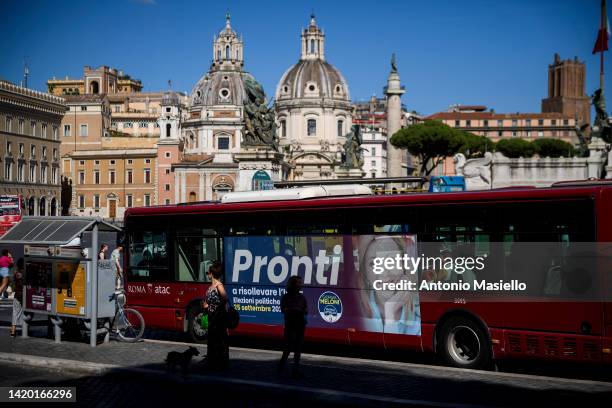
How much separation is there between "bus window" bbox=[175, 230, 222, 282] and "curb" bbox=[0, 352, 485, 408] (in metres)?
2.81

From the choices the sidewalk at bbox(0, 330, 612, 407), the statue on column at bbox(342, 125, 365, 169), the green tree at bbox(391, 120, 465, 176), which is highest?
the green tree at bbox(391, 120, 465, 176)

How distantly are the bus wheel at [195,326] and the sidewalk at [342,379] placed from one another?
2.73ft

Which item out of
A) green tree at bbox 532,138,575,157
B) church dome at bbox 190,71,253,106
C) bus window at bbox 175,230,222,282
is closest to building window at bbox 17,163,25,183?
church dome at bbox 190,71,253,106

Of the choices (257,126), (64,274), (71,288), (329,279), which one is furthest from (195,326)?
(257,126)

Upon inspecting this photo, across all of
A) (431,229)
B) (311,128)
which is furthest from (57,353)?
(311,128)

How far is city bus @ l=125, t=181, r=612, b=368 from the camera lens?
993 cm

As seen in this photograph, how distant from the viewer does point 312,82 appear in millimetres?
110000

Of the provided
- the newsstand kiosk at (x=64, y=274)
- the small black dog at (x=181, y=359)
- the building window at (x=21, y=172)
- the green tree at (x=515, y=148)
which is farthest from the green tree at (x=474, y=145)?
the small black dog at (x=181, y=359)

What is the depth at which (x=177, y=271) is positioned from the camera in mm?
13555

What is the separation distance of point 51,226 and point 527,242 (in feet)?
22.4

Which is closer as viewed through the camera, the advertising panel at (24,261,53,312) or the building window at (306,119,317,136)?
the advertising panel at (24,261,53,312)

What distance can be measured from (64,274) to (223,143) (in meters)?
90.6

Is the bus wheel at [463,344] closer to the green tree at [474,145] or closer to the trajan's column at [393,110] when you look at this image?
the trajan's column at [393,110]

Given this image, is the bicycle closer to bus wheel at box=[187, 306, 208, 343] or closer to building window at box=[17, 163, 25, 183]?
bus wheel at box=[187, 306, 208, 343]
